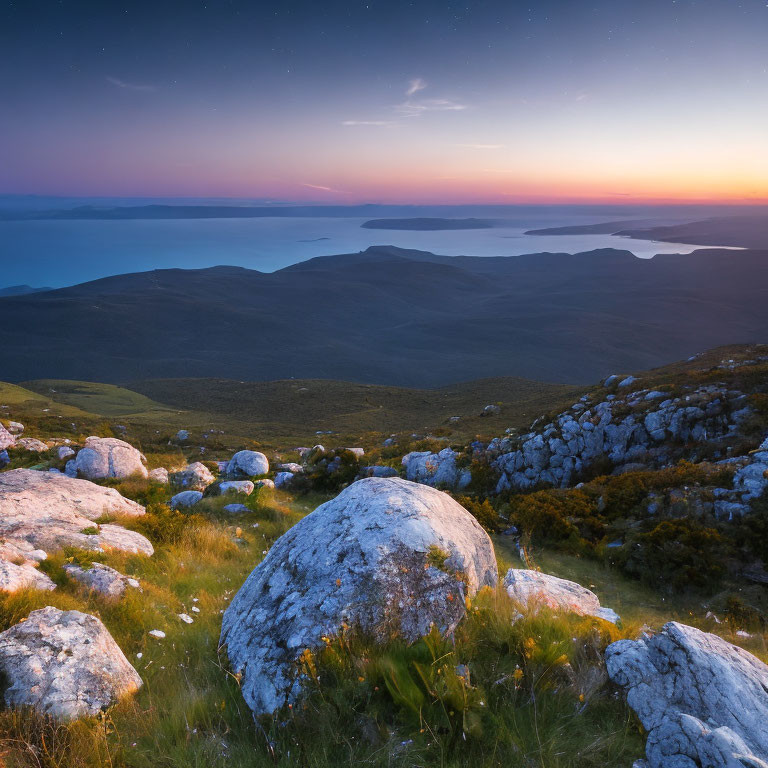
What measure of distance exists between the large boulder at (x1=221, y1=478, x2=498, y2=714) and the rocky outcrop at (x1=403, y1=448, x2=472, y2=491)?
1362cm

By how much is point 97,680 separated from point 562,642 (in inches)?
174

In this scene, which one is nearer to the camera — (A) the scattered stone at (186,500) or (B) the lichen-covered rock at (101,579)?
(B) the lichen-covered rock at (101,579)

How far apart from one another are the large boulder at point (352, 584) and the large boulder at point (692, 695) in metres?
1.70

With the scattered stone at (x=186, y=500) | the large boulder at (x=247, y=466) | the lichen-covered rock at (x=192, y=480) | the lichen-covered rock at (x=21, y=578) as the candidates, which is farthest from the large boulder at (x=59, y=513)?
the large boulder at (x=247, y=466)

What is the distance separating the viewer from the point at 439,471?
20.3 metres

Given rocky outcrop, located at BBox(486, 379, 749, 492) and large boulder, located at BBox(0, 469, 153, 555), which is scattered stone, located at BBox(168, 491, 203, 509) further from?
rocky outcrop, located at BBox(486, 379, 749, 492)

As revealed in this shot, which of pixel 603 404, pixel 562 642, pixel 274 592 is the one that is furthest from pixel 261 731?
pixel 603 404

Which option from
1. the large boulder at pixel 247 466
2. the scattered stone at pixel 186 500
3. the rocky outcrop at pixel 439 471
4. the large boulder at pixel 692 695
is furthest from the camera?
the large boulder at pixel 247 466

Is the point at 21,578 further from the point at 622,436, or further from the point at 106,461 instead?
the point at 622,436

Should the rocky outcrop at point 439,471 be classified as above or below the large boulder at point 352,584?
below

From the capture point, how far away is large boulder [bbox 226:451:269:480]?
862 inches

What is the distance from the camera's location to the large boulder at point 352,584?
14.9ft

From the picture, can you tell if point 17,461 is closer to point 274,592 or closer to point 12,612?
point 12,612

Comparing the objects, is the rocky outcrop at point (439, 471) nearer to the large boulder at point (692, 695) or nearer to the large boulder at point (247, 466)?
the large boulder at point (247, 466)
